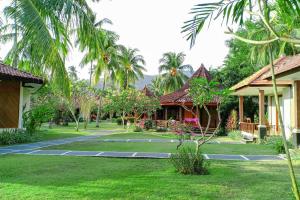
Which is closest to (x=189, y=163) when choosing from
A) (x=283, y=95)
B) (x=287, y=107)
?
(x=287, y=107)

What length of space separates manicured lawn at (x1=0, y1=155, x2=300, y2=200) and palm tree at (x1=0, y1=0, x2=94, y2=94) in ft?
7.28

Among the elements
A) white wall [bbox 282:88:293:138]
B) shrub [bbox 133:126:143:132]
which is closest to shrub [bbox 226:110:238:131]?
white wall [bbox 282:88:293:138]

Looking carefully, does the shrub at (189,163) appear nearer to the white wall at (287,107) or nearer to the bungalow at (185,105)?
the white wall at (287,107)

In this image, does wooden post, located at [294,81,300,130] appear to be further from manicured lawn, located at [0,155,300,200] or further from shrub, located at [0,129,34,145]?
shrub, located at [0,129,34,145]

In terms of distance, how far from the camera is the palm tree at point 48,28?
7.58m

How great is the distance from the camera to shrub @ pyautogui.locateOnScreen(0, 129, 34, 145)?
51.5 ft

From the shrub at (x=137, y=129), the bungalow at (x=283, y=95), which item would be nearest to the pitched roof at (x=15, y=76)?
the bungalow at (x=283, y=95)

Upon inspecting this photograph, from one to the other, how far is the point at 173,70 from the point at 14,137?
33.8 metres

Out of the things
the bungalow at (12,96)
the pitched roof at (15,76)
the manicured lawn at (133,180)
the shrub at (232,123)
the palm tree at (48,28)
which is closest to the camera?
the manicured lawn at (133,180)

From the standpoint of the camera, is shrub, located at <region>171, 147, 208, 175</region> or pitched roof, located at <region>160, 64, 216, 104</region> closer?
shrub, located at <region>171, 147, 208, 175</region>

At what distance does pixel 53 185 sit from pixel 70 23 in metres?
3.84

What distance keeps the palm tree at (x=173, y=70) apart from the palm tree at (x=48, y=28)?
128 ft

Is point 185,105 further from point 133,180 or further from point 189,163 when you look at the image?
point 133,180

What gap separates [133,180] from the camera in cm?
742
